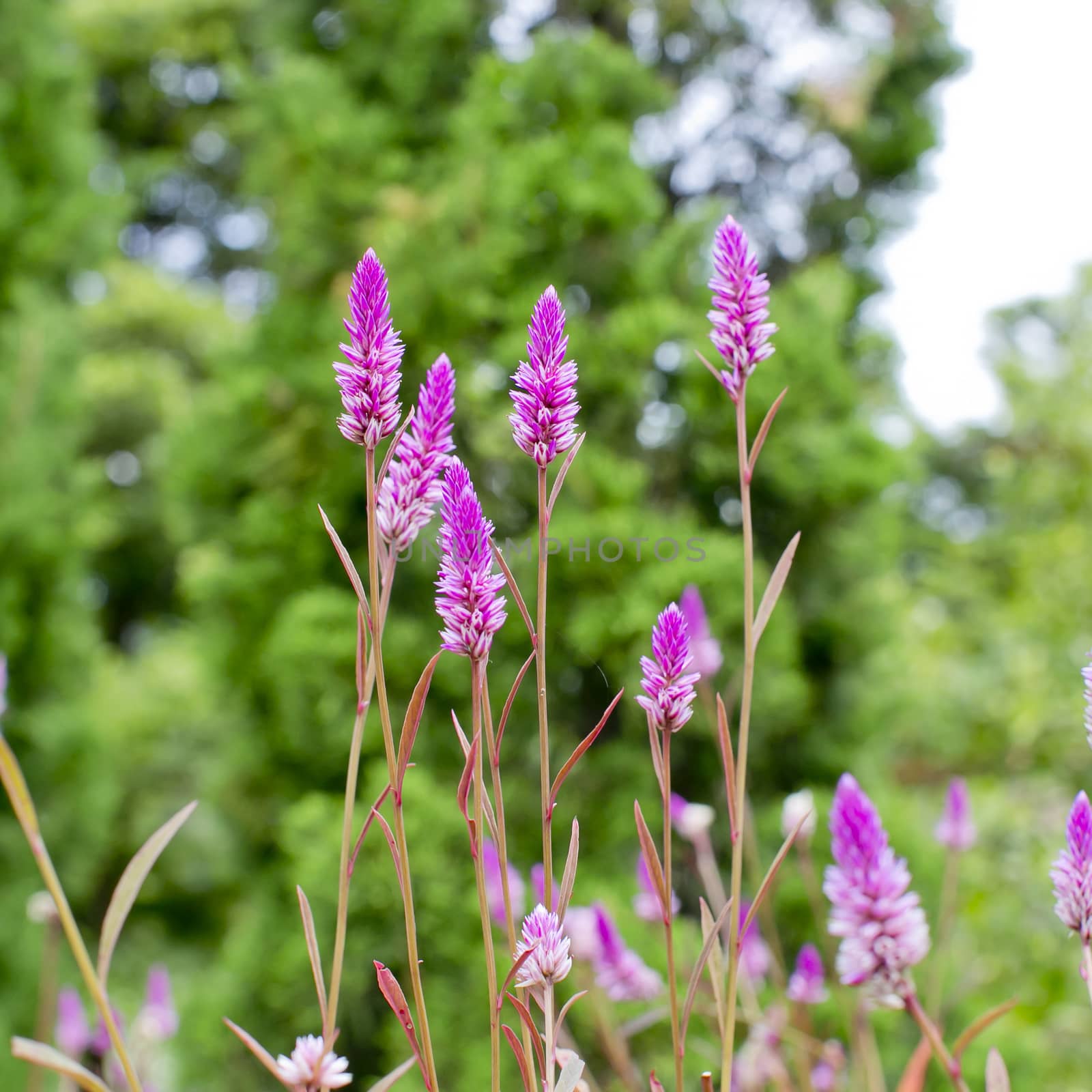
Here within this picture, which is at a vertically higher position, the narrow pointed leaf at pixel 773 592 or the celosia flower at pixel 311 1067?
the narrow pointed leaf at pixel 773 592

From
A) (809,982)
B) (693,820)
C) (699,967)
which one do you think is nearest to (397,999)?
(699,967)

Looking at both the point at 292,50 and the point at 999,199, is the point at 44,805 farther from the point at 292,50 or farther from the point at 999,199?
the point at 999,199

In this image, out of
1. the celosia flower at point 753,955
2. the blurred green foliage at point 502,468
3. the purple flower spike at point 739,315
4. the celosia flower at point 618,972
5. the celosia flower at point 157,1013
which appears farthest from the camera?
the blurred green foliage at point 502,468

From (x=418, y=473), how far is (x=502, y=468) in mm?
1813

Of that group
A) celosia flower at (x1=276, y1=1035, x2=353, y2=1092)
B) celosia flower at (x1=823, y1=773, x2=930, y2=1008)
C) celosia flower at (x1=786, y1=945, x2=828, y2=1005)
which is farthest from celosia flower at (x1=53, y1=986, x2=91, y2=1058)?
celosia flower at (x1=823, y1=773, x2=930, y2=1008)

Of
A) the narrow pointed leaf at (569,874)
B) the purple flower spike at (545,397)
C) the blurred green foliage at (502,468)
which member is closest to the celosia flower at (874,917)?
the narrow pointed leaf at (569,874)

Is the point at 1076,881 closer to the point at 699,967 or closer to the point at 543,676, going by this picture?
the point at 699,967

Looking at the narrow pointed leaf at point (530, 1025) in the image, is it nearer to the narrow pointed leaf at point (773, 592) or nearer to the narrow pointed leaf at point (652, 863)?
the narrow pointed leaf at point (652, 863)

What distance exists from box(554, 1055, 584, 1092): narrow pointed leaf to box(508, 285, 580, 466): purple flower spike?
30cm

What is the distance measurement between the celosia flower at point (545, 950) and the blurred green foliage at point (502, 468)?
1.04 meters

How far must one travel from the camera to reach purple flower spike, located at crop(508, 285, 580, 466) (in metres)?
0.46

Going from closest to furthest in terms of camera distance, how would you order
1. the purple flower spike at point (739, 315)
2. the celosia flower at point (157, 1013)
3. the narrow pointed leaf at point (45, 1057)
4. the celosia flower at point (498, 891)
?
the narrow pointed leaf at point (45, 1057), the purple flower spike at point (739, 315), the celosia flower at point (498, 891), the celosia flower at point (157, 1013)

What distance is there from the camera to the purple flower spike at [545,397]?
458 mm

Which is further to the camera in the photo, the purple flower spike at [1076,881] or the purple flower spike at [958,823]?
the purple flower spike at [958,823]
